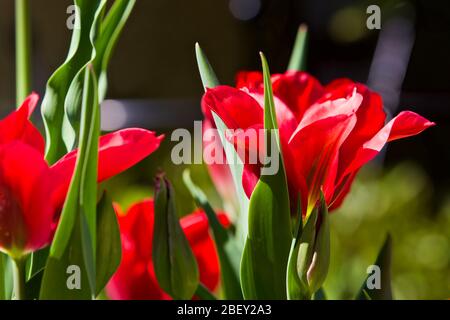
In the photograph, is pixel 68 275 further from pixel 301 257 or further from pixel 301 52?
pixel 301 52

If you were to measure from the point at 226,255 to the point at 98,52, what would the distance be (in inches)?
5.0

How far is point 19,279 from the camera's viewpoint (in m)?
0.30

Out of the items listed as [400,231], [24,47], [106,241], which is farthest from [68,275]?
[400,231]

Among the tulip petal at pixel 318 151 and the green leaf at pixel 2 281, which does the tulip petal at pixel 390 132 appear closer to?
the tulip petal at pixel 318 151

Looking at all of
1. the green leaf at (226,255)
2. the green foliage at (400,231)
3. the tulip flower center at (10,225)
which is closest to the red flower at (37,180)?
the tulip flower center at (10,225)

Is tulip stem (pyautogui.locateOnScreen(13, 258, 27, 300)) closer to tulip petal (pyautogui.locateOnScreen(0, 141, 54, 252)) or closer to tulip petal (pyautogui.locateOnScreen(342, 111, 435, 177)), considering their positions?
tulip petal (pyautogui.locateOnScreen(0, 141, 54, 252))

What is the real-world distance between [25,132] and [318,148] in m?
0.12

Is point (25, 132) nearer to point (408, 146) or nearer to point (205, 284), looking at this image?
point (205, 284)

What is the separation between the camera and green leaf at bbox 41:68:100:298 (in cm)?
27

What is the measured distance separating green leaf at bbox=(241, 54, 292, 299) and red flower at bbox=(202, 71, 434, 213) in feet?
0.05

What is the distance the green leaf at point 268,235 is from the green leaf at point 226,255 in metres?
0.07

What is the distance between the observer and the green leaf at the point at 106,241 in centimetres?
30

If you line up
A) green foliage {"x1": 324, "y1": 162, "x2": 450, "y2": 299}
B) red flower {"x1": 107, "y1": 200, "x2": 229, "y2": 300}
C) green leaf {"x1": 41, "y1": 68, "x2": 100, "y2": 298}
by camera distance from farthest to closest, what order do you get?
green foliage {"x1": 324, "y1": 162, "x2": 450, "y2": 299} < red flower {"x1": 107, "y1": 200, "x2": 229, "y2": 300} < green leaf {"x1": 41, "y1": 68, "x2": 100, "y2": 298}

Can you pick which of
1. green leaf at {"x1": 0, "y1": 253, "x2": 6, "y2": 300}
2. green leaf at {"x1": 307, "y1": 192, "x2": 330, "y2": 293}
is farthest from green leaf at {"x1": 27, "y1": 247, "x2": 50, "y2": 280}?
green leaf at {"x1": 307, "y1": 192, "x2": 330, "y2": 293}
